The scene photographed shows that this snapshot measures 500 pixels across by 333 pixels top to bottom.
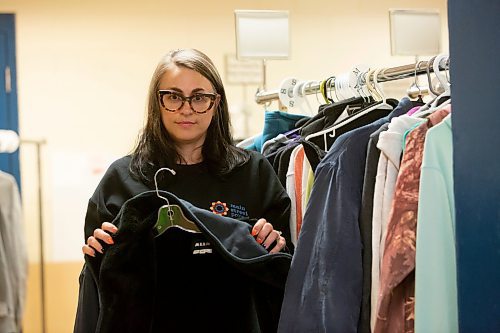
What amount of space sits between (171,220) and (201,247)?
8cm

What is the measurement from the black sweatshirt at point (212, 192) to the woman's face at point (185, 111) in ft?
0.23

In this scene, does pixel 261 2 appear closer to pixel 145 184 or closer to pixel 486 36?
pixel 145 184

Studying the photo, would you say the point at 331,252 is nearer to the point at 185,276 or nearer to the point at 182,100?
the point at 185,276

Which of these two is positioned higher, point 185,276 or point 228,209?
point 228,209

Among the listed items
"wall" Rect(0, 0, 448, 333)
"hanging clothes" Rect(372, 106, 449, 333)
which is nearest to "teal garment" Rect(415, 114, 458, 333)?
"hanging clothes" Rect(372, 106, 449, 333)

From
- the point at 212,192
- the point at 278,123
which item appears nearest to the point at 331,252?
the point at 212,192

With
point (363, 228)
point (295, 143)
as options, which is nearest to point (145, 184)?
point (295, 143)

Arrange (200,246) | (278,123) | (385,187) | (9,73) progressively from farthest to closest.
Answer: (9,73) < (278,123) < (200,246) < (385,187)

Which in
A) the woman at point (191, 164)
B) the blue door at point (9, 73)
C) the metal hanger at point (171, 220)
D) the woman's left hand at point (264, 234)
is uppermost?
the blue door at point (9, 73)

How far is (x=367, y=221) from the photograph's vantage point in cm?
109

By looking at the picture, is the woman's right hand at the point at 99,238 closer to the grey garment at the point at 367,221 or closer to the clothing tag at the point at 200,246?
the clothing tag at the point at 200,246

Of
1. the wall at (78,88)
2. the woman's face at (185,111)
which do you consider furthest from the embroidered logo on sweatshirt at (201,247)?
the wall at (78,88)

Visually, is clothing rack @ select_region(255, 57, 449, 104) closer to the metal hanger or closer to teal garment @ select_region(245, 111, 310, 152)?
teal garment @ select_region(245, 111, 310, 152)

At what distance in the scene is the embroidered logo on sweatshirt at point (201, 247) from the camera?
118cm
